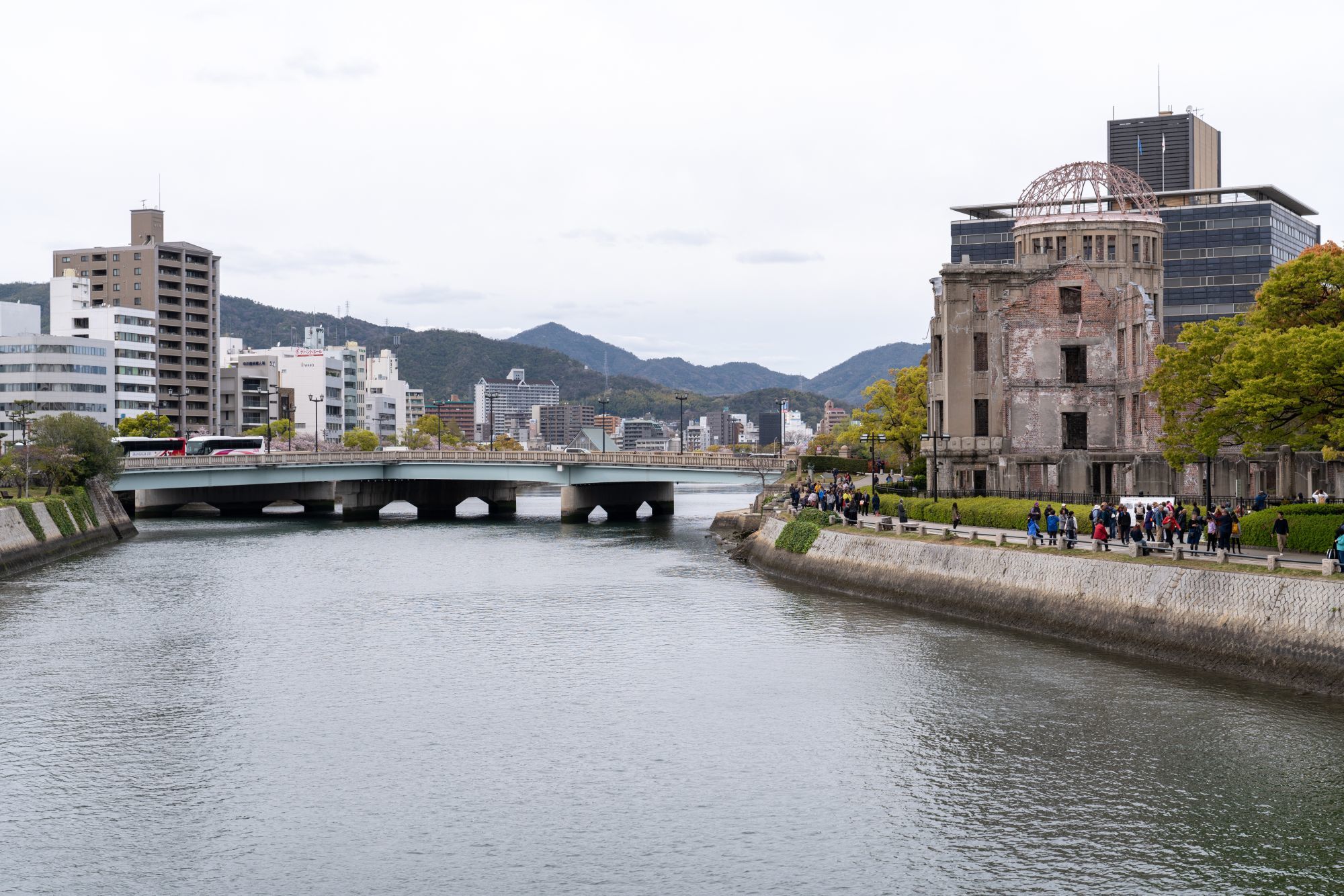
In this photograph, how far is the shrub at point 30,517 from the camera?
228 feet

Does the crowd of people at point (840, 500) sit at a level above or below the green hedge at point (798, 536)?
above

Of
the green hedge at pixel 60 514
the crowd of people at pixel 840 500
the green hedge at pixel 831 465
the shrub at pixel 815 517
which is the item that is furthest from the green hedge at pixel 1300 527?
the green hedge at pixel 60 514

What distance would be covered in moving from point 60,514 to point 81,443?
11738mm

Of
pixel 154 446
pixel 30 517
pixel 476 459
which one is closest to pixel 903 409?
pixel 476 459

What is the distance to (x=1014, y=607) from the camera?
4488cm

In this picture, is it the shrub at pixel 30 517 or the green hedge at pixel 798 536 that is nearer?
the green hedge at pixel 798 536

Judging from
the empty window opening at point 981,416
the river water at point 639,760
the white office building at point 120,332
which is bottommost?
the river water at point 639,760

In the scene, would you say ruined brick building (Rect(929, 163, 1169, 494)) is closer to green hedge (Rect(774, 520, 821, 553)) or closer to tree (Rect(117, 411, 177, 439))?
green hedge (Rect(774, 520, 821, 553))

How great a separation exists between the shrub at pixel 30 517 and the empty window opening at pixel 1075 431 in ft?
183

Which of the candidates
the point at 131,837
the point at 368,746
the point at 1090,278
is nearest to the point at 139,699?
the point at 368,746

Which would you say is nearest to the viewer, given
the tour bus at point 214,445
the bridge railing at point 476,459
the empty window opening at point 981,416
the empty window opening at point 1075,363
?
the empty window opening at point 1075,363

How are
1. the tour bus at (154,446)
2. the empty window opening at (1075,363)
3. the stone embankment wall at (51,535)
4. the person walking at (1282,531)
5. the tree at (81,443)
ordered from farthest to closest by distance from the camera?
1. the tour bus at (154,446)
2. the tree at (81,443)
3. the empty window opening at (1075,363)
4. the stone embankment wall at (51,535)
5. the person walking at (1282,531)

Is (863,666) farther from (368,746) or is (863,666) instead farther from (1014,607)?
(368,746)

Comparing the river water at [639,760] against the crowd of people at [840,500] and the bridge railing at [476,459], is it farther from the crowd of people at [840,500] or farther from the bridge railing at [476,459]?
the bridge railing at [476,459]
